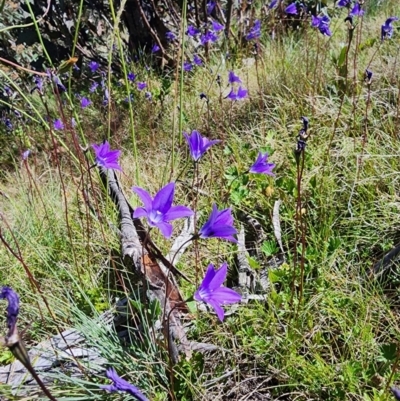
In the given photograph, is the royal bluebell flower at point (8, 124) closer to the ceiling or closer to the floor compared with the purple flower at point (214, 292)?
closer to the floor

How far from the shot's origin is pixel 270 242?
5.50 ft

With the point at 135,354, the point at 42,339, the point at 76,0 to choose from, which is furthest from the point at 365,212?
the point at 76,0

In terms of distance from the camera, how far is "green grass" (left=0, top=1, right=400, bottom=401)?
1.28 metres

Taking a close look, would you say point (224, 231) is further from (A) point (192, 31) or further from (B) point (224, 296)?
(A) point (192, 31)

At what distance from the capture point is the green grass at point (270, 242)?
1277 millimetres

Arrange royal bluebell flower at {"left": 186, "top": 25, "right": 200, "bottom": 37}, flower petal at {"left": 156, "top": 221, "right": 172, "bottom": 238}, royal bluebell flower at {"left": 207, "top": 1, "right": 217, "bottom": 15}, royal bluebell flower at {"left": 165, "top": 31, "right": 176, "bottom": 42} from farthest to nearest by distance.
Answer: royal bluebell flower at {"left": 207, "top": 1, "right": 217, "bottom": 15}
royal bluebell flower at {"left": 165, "top": 31, "right": 176, "bottom": 42}
royal bluebell flower at {"left": 186, "top": 25, "right": 200, "bottom": 37}
flower petal at {"left": 156, "top": 221, "right": 172, "bottom": 238}

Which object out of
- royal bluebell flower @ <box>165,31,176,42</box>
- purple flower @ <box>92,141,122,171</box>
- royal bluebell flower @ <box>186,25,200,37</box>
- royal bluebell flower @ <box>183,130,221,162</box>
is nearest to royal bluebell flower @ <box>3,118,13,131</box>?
royal bluebell flower @ <box>165,31,176,42</box>

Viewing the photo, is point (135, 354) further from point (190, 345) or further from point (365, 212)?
point (365, 212)

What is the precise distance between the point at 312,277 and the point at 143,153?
1.43 metres

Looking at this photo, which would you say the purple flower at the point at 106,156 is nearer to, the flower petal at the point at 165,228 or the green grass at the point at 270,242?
the green grass at the point at 270,242

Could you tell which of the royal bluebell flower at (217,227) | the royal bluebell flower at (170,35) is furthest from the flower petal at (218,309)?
the royal bluebell flower at (170,35)

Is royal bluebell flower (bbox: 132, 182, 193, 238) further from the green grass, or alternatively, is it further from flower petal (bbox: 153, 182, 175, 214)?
the green grass

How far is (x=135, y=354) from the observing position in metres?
1.34

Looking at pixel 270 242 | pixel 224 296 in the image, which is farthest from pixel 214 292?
pixel 270 242
